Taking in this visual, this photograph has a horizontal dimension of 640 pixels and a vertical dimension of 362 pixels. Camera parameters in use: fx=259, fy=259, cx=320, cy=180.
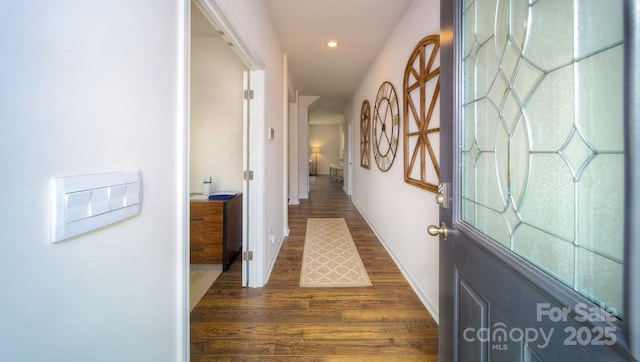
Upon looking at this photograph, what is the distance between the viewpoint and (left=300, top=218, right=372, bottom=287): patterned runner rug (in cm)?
240

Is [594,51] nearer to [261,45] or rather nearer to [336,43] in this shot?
[261,45]

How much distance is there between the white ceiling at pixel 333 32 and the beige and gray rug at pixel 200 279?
2650 mm

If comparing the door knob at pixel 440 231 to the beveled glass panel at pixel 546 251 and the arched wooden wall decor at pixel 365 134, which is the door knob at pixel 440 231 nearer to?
the beveled glass panel at pixel 546 251

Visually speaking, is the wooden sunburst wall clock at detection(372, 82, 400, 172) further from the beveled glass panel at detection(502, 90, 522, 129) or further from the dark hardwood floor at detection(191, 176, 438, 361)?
the beveled glass panel at detection(502, 90, 522, 129)

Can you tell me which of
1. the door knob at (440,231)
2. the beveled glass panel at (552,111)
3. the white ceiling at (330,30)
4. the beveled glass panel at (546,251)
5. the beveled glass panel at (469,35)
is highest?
the white ceiling at (330,30)

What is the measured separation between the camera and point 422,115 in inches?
82.5

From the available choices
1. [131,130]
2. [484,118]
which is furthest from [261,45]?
[484,118]

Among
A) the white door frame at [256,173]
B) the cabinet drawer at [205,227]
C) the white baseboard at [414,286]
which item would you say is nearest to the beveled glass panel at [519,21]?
the white baseboard at [414,286]

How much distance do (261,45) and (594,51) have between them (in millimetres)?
2248

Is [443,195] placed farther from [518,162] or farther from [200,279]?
[200,279]

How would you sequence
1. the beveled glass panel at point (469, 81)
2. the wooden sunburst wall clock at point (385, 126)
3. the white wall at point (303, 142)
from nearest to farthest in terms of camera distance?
the beveled glass panel at point (469, 81) → the wooden sunburst wall clock at point (385, 126) → the white wall at point (303, 142)

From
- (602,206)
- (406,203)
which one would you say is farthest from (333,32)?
(602,206)

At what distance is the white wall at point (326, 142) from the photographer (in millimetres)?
13759

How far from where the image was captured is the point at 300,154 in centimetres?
689
